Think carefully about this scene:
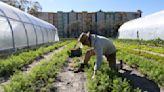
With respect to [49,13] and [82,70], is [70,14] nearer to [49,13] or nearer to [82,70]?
[49,13]

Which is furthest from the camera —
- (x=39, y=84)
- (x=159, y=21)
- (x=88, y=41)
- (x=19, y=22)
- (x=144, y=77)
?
(x=159, y=21)

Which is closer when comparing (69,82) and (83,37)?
(83,37)

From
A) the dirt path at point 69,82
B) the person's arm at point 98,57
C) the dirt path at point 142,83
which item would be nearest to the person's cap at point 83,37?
the person's arm at point 98,57

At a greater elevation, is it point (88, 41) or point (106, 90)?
point (88, 41)

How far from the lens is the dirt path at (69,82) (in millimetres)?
A: 6770

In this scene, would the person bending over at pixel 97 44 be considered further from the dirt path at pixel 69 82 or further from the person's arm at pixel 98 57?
the dirt path at pixel 69 82

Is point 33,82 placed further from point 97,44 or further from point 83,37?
point 97,44

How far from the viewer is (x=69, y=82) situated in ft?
25.1

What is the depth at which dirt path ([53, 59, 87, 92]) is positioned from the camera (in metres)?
6.77

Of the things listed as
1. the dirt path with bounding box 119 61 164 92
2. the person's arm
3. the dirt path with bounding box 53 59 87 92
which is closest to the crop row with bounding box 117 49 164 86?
the dirt path with bounding box 119 61 164 92

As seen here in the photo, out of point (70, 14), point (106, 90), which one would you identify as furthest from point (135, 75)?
point (70, 14)

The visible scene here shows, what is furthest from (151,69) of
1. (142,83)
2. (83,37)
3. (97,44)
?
(83,37)

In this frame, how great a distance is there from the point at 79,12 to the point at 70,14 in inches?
103

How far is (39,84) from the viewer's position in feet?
22.5
